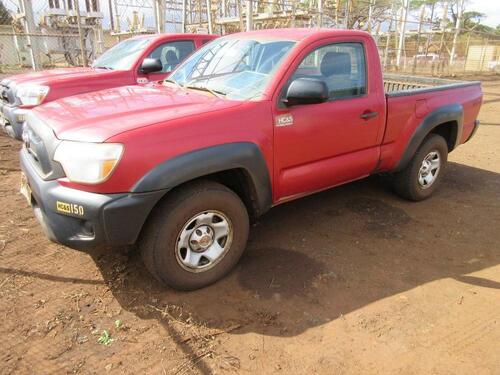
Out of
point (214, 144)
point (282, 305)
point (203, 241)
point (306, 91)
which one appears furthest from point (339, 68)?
point (282, 305)

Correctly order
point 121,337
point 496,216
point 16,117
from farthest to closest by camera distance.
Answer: point 16,117 < point 496,216 < point 121,337

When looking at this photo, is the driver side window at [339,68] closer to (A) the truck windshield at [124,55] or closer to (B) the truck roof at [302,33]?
(B) the truck roof at [302,33]

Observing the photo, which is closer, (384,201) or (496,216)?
(496,216)

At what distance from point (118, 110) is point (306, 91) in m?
1.33

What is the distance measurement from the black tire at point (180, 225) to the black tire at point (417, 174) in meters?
2.29

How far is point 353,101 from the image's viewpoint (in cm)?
351

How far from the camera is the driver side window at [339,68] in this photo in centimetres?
334

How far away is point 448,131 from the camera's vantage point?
4754mm

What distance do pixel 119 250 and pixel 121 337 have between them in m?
1.03

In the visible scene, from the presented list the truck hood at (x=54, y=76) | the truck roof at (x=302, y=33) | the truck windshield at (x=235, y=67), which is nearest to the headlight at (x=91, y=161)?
the truck windshield at (x=235, y=67)

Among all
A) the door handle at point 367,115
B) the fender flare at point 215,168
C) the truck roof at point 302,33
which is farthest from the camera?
the door handle at point 367,115

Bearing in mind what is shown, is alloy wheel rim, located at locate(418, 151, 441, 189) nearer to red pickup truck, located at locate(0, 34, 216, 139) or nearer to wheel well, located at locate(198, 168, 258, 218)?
wheel well, located at locate(198, 168, 258, 218)

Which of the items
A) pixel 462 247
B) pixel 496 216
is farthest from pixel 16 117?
pixel 496 216

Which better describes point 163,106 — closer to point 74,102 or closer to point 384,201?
point 74,102
